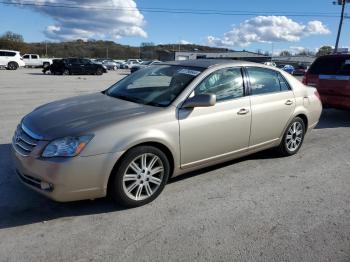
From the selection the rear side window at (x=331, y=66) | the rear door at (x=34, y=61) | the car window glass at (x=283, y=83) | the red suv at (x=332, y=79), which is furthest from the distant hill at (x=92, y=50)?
the car window glass at (x=283, y=83)

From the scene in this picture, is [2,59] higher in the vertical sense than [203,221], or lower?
higher

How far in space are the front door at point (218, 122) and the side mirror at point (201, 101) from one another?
0.26 ft

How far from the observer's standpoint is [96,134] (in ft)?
12.5

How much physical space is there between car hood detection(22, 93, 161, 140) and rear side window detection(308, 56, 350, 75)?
261 inches

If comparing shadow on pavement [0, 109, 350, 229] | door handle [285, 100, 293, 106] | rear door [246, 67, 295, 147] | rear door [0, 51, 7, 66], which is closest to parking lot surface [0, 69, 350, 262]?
shadow on pavement [0, 109, 350, 229]

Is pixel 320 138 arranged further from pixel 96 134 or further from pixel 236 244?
pixel 96 134

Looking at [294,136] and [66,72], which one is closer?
[294,136]

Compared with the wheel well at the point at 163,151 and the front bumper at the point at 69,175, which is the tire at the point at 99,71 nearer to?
the wheel well at the point at 163,151

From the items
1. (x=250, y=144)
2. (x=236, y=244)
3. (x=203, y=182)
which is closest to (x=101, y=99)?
(x=203, y=182)

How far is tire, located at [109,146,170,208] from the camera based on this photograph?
3.99m

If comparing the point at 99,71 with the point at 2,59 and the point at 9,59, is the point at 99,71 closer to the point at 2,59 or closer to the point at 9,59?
the point at 9,59

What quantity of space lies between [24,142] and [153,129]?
1.36 metres

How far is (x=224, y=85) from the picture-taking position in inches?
199

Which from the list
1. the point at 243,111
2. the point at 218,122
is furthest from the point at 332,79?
the point at 218,122
